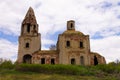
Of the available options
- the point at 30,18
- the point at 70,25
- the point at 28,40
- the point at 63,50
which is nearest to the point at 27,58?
the point at 28,40

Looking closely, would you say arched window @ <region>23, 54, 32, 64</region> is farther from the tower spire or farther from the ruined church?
the tower spire

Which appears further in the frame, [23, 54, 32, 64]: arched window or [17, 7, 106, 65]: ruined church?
[23, 54, 32, 64]: arched window

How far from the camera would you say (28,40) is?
4972cm

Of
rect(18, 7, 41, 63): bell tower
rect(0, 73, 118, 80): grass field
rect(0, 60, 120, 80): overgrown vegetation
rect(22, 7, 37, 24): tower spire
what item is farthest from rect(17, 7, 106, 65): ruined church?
rect(0, 73, 118, 80): grass field

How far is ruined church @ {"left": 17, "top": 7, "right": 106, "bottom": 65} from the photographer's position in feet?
150

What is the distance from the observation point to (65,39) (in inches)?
1847

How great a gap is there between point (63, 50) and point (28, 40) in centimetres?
773

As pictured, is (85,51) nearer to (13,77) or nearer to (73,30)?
(73,30)

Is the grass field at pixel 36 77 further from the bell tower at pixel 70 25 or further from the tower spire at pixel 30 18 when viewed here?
the tower spire at pixel 30 18

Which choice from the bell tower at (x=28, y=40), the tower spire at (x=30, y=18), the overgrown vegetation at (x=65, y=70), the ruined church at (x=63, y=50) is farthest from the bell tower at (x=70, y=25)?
the overgrown vegetation at (x=65, y=70)

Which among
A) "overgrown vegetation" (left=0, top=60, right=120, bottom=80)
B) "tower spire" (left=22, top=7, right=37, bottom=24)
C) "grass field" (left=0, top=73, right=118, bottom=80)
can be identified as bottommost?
"grass field" (left=0, top=73, right=118, bottom=80)

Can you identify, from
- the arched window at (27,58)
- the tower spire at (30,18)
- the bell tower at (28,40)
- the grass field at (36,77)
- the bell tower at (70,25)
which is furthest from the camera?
the tower spire at (30,18)

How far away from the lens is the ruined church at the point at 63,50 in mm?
45688

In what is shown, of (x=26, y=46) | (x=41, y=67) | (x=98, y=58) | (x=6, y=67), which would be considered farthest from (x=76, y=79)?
(x=26, y=46)
